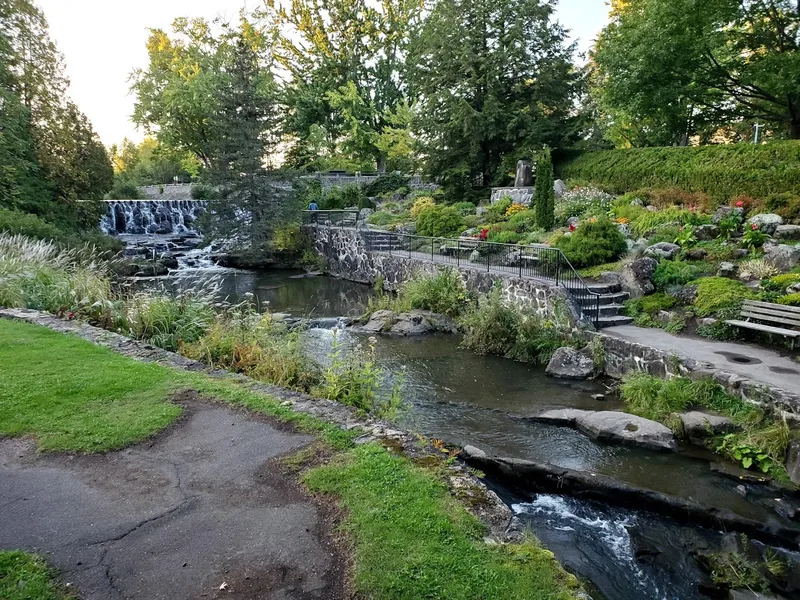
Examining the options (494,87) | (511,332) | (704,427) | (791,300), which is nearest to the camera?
(704,427)

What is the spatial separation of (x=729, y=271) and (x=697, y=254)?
4.23 feet

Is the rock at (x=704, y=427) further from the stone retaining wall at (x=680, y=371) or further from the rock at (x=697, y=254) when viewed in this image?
the rock at (x=697, y=254)

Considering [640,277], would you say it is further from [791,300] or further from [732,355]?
[732,355]

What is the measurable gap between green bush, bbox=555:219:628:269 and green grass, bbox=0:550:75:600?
1277 cm

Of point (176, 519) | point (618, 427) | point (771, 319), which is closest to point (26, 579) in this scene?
point (176, 519)

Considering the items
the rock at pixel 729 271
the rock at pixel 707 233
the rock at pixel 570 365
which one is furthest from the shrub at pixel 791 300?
the rock at pixel 707 233

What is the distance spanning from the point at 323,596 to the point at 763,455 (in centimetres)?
633

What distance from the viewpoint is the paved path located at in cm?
782

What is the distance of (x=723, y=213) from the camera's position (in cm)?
1424

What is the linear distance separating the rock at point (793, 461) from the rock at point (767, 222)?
791cm

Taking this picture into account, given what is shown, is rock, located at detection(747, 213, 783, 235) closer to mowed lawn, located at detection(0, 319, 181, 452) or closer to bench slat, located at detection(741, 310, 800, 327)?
bench slat, located at detection(741, 310, 800, 327)

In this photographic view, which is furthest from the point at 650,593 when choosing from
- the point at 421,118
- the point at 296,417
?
the point at 421,118

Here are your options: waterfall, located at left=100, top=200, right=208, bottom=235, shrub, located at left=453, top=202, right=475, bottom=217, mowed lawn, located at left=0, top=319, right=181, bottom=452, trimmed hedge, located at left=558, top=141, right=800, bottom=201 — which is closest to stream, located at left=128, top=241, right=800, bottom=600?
mowed lawn, located at left=0, top=319, right=181, bottom=452

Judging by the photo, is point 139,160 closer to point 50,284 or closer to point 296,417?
point 50,284
